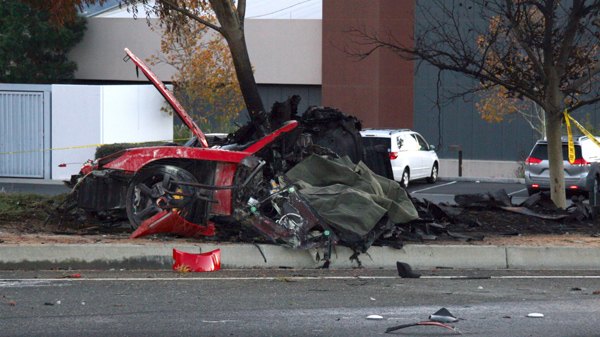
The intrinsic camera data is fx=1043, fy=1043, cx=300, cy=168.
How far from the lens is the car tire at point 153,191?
1137cm

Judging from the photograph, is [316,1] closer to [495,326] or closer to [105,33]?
[105,33]

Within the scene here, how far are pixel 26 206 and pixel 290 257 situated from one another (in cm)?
451

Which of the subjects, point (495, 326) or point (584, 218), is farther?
point (584, 218)

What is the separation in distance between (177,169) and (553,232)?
16.6 feet

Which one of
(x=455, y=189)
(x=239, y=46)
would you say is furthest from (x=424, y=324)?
(x=455, y=189)

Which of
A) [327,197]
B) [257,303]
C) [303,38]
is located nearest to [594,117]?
[303,38]

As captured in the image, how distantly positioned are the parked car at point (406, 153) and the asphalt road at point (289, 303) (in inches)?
702

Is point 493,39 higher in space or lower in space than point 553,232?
higher

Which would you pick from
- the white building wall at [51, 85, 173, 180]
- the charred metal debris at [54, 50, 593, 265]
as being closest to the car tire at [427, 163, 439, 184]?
the white building wall at [51, 85, 173, 180]

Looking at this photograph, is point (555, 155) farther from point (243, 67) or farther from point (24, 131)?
point (24, 131)

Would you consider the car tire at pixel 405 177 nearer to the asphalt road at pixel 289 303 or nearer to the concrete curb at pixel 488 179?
the concrete curb at pixel 488 179

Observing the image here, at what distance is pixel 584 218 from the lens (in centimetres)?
1402

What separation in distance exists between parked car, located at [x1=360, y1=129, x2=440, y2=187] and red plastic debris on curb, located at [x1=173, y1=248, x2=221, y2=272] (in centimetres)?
1731

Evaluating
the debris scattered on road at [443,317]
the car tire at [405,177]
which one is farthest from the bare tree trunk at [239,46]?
the car tire at [405,177]
